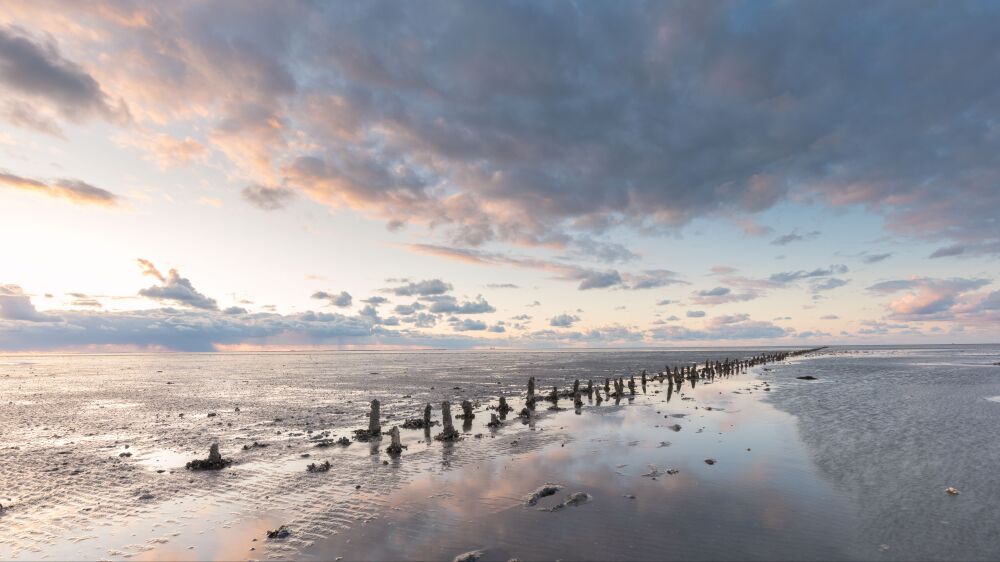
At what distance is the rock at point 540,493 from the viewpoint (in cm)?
1652

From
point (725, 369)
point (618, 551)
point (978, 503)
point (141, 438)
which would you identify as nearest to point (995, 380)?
point (725, 369)

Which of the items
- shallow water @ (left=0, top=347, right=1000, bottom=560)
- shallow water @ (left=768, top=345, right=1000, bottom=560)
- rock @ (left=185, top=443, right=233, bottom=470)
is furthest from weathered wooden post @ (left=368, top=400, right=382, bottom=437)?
shallow water @ (left=768, top=345, right=1000, bottom=560)

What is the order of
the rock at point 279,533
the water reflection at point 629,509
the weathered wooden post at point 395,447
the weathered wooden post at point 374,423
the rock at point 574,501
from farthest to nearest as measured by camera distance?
the weathered wooden post at point 374,423 < the weathered wooden post at point 395,447 < the rock at point 574,501 < the rock at point 279,533 < the water reflection at point 629,509

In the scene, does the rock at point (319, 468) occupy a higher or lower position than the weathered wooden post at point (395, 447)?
lower

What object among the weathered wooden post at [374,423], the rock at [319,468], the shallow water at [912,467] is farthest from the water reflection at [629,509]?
the weathered wooden post at [374,423]

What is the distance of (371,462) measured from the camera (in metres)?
23.2

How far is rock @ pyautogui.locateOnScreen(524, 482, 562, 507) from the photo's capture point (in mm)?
16519

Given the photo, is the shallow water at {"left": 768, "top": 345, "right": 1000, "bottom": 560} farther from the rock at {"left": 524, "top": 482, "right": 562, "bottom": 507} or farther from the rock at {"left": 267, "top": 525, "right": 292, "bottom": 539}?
the rock at {"left": 267, "top": 525, "right": 292, "bottom": 539}

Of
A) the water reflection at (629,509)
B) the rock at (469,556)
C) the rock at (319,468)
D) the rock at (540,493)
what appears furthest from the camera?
the rock at (319,468)

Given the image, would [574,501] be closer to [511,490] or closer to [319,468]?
[511,490]

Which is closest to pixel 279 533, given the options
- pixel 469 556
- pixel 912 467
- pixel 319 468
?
pixel 469 556

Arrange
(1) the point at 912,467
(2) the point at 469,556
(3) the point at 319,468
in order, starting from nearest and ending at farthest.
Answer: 1. (2) the point at 469,556
2. (1) the point at 912,467
3. (3) the point at 319,468

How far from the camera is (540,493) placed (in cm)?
1719

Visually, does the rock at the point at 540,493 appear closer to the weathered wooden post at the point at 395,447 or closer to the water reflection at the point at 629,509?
the water reflection at the point at 629,509
